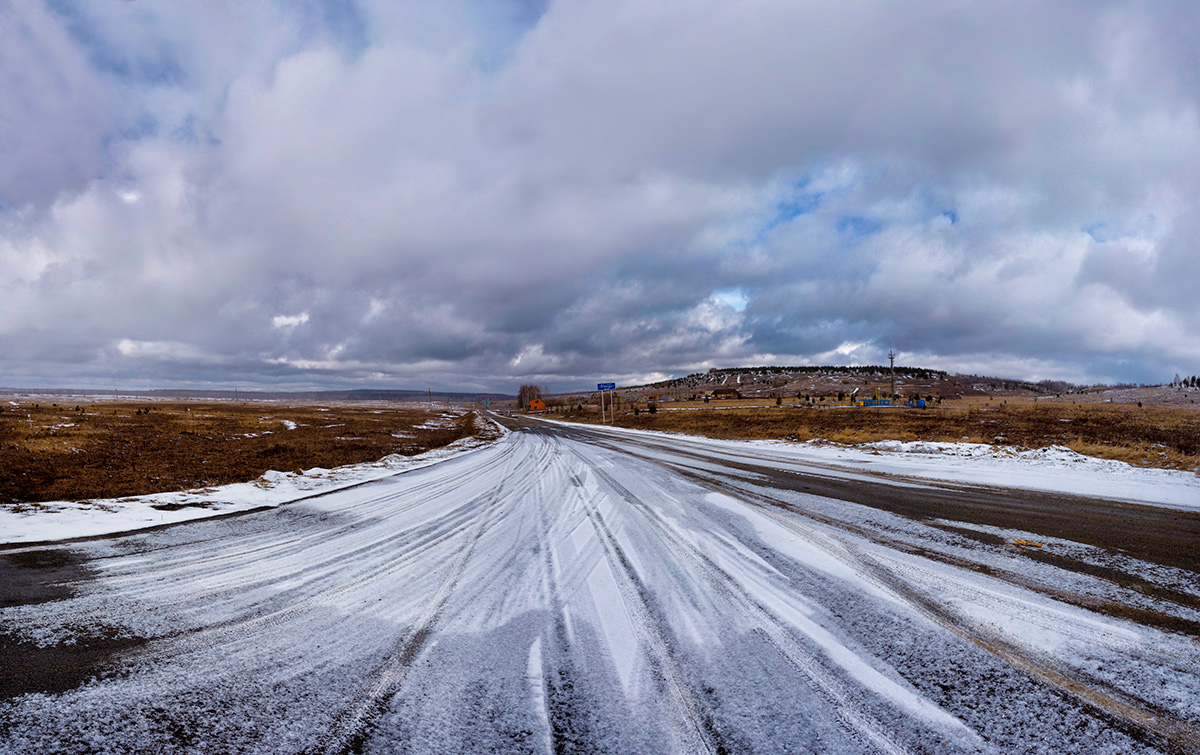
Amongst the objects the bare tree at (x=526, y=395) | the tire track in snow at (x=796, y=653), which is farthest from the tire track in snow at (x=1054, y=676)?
the bare tree at (x=526, y=395)

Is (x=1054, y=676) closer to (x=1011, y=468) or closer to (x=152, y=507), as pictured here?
(x=152, y=507)

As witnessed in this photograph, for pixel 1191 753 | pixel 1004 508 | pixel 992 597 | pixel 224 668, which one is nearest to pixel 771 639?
pixel 1191 753

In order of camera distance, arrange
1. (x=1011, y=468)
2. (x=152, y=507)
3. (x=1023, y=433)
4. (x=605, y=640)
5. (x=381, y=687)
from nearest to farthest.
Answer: (x=381, y=687), (x=605, y=640), (x=152, y=507), (x=1011, y=468), (x=1023, y=433)

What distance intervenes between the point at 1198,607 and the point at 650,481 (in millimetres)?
8125

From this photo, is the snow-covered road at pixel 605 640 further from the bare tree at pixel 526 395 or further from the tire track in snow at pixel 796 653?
the bare tree at pixel 526 395

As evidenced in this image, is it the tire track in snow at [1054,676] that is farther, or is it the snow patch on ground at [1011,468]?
the snow patch on ground at [1011,468]

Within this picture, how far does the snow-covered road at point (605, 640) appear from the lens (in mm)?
2553

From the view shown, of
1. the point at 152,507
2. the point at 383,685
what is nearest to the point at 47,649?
the point at 383,685

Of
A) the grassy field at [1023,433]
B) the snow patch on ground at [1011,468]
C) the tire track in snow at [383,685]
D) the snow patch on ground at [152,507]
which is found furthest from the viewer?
the grassy field at [1023,433]

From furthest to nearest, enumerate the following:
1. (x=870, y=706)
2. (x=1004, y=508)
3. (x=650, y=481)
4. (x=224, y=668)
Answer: (x=650, y=481) → (x=1004, y=508) → (x=224, y=668) → (x=870, y=706)

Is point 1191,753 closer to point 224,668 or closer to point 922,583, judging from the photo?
point 922,583

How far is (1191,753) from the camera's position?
236 centimetres

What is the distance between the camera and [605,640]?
359 cm

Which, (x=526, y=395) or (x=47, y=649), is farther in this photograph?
(x=526, y=395)
